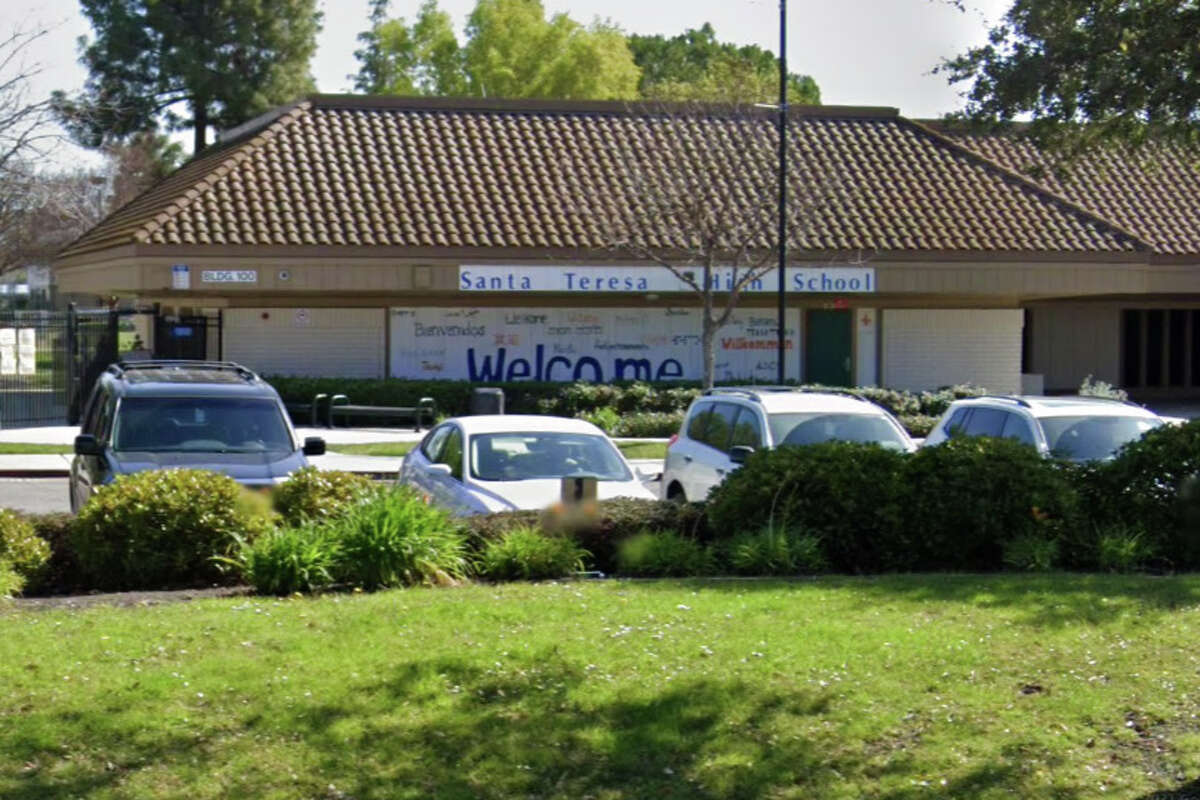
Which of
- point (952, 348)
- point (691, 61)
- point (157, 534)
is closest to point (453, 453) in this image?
point (157, 534)

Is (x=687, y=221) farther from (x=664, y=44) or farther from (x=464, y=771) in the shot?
(x=664, y=44)

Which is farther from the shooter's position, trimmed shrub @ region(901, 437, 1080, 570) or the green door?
the green door

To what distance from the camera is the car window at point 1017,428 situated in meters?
16.3

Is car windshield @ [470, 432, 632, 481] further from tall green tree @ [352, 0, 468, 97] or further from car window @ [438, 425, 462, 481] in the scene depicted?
tall green tree @ [352, 0, 468, 97]

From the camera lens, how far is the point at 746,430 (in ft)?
54.7

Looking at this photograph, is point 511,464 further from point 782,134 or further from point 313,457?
point 782,134

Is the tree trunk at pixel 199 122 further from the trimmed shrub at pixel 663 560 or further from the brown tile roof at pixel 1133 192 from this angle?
the trimmed shrub at pixel 663 560

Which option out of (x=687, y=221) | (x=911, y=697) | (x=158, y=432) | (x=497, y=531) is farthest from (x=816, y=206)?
(x=911, y=697)

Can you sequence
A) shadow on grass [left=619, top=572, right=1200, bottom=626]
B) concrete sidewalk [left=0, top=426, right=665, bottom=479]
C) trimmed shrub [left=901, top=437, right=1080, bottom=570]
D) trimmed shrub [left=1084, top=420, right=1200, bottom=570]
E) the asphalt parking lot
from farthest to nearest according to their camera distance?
concrete sidewalk [left=0, top=426, right=665, bottom=479] → the asphalt parking lot → trimmed shrub [left=1084, top=420, right=1200, bottom=570] → trimmed shrub [left=901, top=437, right=1080, bottom=570] → shadow on grass [left=619, top=572, right=1200, bottom=626]

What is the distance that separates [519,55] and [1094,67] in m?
59.5

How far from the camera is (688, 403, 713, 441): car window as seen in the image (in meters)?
17.6

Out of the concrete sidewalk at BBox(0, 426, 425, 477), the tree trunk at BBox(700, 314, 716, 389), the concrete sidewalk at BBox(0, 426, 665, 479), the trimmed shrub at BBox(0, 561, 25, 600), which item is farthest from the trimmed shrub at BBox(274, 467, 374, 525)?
the tree trunk at BBox(700, 314, 716, 389)

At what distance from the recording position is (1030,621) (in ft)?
30.9

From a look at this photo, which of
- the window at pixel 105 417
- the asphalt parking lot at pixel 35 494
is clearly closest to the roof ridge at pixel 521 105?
the asphalt parking lot at pixel 35 494
